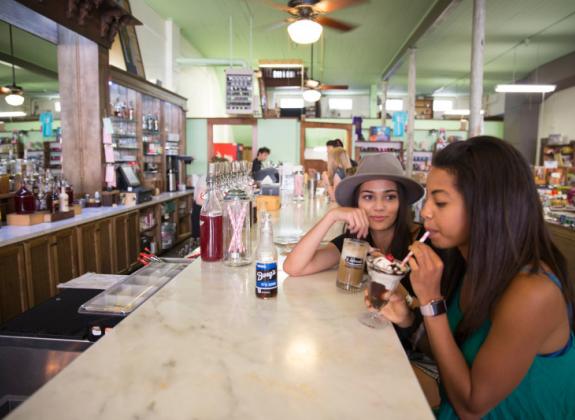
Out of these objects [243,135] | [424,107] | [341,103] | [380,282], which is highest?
[341,103]

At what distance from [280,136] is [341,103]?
8398 mm

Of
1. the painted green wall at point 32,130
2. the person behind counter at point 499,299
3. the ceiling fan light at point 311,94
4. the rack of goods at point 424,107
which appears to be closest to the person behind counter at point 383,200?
the person behind counter at point 499,299

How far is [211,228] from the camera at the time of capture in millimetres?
1710

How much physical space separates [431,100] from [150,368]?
17.8m

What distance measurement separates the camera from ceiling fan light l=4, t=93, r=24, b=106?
5532 millimetres

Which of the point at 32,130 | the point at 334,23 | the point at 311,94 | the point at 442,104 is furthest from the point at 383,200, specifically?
the point at 442,104

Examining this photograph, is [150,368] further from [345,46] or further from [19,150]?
[345,46]

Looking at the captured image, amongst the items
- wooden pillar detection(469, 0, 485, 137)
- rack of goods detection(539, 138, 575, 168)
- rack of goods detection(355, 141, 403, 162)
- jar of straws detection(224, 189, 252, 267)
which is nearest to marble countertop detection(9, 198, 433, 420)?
jar of straws detection(224, 189, 252, 267)

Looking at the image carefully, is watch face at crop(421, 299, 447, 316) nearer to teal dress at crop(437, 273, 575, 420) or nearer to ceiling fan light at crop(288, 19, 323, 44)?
teal dress at crop(437, 273, 575, 420)

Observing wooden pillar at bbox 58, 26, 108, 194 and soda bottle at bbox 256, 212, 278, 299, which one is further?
wooden pillar at bbox 58, 26, 108, 194

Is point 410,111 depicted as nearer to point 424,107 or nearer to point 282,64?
point 282,64

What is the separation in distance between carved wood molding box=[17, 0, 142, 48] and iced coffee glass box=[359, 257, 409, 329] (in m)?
4.20

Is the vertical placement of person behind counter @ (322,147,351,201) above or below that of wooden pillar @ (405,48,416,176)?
below

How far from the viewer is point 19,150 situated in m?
6.52
